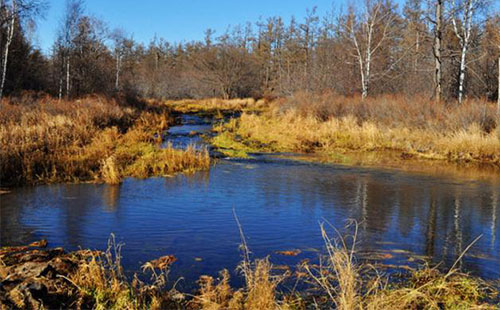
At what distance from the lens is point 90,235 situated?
6.85 metres

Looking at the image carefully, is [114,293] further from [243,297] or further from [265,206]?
[265,206]

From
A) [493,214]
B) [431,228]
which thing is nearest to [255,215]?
[431,228]

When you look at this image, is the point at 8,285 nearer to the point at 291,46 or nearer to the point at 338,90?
the point at 338,90

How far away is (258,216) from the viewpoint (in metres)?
8.23

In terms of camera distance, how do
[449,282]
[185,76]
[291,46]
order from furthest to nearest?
[291,46] → [185,76] → [449,282]

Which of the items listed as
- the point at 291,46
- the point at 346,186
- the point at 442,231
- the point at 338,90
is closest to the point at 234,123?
the point at 338,90

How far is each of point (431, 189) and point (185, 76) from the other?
4591cm

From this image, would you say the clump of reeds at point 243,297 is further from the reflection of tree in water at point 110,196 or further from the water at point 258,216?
the reflection of tree in water at point 110,196

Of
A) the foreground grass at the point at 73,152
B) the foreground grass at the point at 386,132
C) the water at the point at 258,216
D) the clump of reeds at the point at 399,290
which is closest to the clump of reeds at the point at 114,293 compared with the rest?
the water at the point at 258,216

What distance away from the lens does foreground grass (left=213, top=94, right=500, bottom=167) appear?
1503cm

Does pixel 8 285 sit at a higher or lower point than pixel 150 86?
lower

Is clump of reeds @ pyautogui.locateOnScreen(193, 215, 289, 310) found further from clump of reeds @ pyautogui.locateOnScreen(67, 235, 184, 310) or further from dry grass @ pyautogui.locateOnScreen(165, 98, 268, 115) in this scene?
dry grass @ pyautogui.locateOnScreen(165, 98, 268, 115)

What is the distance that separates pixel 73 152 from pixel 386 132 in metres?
12.0

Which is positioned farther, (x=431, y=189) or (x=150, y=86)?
(x=150, y=86)
